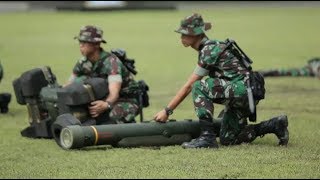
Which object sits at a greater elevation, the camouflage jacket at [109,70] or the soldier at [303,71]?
the camouflage jacket at [109,70]

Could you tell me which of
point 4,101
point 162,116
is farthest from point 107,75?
point 4,101

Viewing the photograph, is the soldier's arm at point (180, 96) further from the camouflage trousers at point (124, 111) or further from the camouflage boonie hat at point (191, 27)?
the camouflage trousers at point (124, 111)

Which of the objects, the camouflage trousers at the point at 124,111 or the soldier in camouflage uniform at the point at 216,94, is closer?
the soldier in camouflage uniform at the point at 216,94

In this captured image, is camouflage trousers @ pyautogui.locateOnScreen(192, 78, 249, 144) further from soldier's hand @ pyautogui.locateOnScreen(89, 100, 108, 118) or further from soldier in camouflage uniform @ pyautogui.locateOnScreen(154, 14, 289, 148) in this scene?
soldier's hand @ pyautogui.locateOnScreen(89, 100, 108, 118)

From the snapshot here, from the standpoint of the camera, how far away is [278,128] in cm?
866

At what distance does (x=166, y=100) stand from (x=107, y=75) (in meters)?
3.66

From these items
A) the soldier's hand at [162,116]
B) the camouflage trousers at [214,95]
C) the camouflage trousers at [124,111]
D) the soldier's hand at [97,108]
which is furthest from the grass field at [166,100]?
the camouflage trousers at [124,111]

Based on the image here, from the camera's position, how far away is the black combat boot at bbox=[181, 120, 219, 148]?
838 centimetres

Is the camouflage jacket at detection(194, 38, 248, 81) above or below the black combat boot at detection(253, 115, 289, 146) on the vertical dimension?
above

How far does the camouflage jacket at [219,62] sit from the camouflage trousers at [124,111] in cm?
162

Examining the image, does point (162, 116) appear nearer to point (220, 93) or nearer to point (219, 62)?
point (220, 93)

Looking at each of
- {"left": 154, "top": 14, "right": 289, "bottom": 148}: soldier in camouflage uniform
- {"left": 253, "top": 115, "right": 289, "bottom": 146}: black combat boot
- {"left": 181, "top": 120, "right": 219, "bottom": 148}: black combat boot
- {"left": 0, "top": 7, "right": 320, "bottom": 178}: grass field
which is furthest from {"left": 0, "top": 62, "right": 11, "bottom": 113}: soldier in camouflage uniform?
{"left": 253, "top": 115, "right": 289, "bottom": 146}: black combat boot

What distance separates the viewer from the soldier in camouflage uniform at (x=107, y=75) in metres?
9.46

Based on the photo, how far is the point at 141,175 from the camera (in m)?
6.93
